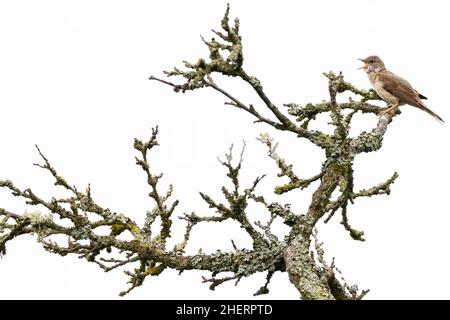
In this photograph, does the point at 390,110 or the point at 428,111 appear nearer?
the point at 428,111

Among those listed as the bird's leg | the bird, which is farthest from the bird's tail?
the bird's leg

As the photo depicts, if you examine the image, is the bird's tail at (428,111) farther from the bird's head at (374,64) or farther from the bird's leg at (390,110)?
the bird's head at (374,64)

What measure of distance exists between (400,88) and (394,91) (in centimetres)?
9

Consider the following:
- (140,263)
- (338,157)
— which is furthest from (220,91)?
(140,263)

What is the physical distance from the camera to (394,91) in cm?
1100

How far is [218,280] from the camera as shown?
8820 millimetres

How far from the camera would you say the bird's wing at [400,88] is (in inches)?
430

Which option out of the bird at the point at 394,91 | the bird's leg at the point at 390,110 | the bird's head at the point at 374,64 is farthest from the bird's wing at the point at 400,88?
the bird's head at the point at 374,64

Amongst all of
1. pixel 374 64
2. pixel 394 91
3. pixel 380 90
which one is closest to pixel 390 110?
pixel 394 91

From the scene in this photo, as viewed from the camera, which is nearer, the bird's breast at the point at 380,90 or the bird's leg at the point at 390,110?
the bird's leg at the point at 390,110

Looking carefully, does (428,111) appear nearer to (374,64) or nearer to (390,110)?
(390,110)

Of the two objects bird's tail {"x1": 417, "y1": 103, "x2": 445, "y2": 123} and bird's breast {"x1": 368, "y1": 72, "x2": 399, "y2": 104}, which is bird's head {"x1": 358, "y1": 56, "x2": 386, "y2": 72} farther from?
bird's tail {"x1": 417, "y1": 103, "x2": 445, "y2": 123}
